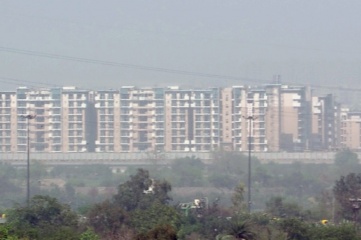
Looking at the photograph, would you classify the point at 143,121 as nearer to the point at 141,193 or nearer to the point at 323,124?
the point at 323,124

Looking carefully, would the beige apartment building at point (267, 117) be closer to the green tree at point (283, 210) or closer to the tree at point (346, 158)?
the tree at point (346, 158)

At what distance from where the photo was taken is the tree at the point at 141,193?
24.4 m

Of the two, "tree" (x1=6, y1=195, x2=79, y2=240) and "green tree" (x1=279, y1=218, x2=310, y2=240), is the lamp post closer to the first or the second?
"green tree" (x1=279, y1=218, x2=310, y2=240)

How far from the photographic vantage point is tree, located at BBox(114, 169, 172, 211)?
24.4 meters

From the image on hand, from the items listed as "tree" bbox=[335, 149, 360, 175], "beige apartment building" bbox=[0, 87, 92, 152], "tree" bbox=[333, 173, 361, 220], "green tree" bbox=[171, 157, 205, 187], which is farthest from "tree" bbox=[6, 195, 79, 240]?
"beige apartment building" bbox=[0, 87, 92, 152]

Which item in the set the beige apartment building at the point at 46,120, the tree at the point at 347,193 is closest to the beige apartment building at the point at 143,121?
the beige apartment building at the point at 46,120

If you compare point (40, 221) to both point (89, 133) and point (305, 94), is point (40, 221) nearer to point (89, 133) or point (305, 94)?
point (89, 133)

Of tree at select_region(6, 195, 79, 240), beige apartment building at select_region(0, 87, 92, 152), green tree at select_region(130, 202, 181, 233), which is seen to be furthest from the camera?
beige apartment building at select_region(0, 87, 92, 152)

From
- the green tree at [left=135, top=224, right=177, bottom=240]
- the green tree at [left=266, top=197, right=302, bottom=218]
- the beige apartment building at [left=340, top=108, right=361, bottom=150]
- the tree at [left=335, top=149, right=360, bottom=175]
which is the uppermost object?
the beige apartment building at [left=340, top=108, right=361, bottom=150]

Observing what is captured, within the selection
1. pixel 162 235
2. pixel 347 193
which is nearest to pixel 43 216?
pixel 347 193

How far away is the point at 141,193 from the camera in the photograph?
25.0 m

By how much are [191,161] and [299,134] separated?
40.8ft

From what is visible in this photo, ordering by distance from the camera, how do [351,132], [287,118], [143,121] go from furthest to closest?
[351,132] < [287,118] < [143,121]

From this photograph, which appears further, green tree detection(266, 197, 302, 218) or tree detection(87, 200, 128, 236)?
green tree detection(266, 197, 302, 218)
